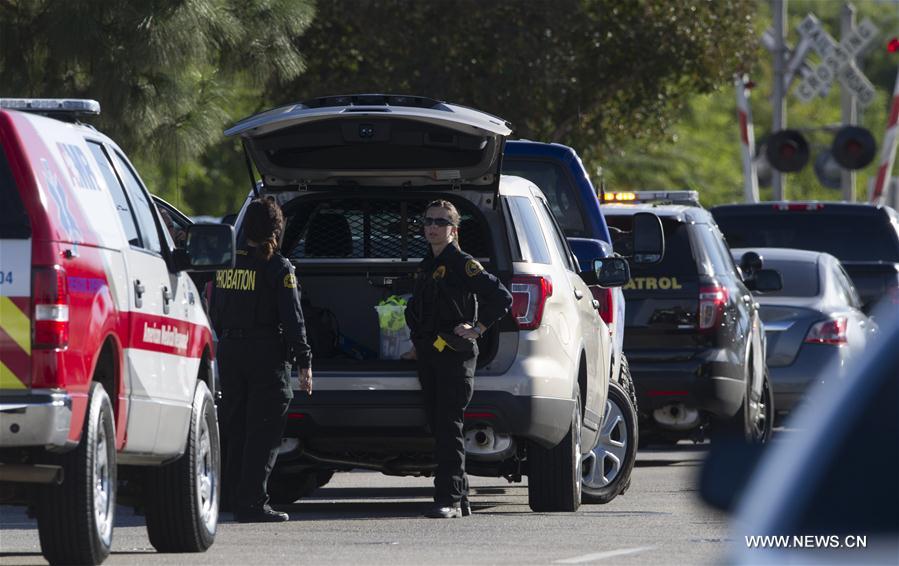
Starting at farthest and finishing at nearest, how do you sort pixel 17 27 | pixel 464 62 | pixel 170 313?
pixel 464 62, pixel 17 27, pixel 170 313

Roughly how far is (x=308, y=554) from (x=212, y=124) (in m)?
7.84

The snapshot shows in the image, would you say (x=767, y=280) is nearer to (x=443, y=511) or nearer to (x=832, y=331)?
(x=832, y=331)

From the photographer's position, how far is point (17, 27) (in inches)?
620

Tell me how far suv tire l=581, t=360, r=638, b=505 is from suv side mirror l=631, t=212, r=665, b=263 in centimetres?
109

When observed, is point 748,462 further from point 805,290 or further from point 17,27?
point 805,290

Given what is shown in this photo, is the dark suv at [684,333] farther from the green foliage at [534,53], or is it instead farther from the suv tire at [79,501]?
the green foliage at [534,53]

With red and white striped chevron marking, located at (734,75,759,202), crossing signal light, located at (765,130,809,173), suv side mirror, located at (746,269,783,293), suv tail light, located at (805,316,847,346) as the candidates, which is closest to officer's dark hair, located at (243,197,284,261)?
suv side mirror, located at (746,269,783,293)

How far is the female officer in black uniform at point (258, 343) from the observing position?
10.5 meters

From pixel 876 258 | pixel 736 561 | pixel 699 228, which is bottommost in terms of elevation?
pixel 876 258

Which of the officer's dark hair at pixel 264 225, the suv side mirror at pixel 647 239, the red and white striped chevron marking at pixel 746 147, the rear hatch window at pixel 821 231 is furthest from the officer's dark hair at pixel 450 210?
the red and white striped chevron marking at pixel 746 147

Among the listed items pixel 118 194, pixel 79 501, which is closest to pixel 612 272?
pixel 118 194

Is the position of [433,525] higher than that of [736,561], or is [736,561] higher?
[736,561]

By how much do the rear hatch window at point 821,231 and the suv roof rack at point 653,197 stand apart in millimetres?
3304

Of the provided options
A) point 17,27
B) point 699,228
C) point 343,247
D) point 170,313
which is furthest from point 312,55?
point 170,313
